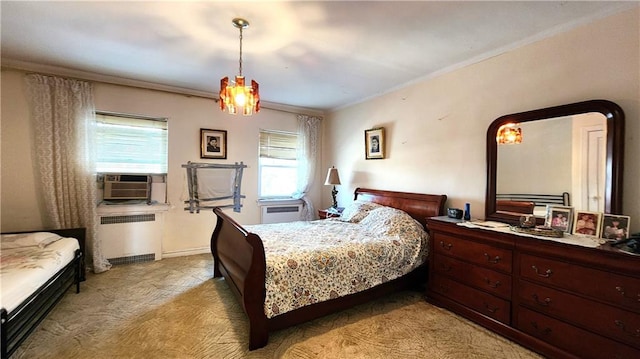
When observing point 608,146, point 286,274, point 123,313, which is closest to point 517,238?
point 608,146

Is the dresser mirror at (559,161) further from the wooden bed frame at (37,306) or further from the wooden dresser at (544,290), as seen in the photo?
the wooden bed frame at (37,306)

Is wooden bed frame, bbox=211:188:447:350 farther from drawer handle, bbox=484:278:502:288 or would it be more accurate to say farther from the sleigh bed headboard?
drawer handle, bbox=484:278:502:288

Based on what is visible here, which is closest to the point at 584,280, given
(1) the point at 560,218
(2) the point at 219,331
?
(1) the point at 560,218

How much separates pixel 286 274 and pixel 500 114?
254cm

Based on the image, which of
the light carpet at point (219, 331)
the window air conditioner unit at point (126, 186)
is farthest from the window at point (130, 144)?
the light carpet at point (219, 331)

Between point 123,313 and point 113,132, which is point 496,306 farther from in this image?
point 113,132

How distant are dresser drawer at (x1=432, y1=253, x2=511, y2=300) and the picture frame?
180cm

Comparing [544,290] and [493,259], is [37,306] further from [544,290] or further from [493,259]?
[544,290]

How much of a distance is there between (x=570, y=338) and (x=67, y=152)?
17.0 feet

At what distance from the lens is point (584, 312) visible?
1730 millimetres

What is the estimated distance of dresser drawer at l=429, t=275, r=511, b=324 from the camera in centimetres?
214

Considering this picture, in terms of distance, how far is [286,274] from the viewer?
2.08 metres

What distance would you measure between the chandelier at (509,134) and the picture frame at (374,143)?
5.10ft

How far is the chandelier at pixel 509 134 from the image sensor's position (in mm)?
2540
